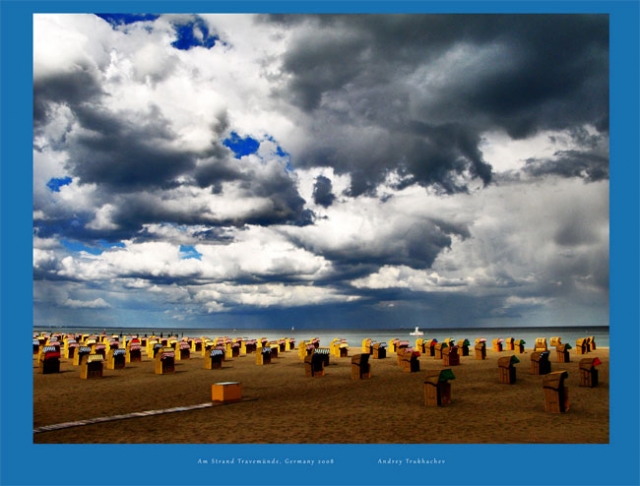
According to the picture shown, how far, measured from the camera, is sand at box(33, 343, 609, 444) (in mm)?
11008

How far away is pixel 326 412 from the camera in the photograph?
13.6 metres

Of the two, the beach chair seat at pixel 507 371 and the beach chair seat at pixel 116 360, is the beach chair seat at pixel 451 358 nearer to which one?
the beach chair seat at pixel 507 371

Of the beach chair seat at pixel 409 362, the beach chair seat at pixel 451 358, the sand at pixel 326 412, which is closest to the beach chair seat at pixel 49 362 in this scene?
the sand at pixel 326 412

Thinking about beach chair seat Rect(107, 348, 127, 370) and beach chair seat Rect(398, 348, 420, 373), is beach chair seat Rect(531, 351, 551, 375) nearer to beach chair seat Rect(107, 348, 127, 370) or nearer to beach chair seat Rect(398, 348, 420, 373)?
beach chair seat Rect(398, 348, 420, 373)

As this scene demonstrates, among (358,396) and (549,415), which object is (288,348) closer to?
(358,396)

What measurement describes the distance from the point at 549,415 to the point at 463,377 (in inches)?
315

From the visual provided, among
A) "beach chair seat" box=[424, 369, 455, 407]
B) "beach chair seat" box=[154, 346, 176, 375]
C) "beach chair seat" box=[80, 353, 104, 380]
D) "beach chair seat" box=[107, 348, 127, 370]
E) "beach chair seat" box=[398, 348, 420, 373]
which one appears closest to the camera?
"beach chair seat" box=[424, 369, 455, 407]

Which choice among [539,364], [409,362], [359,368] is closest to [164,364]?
[359,368]

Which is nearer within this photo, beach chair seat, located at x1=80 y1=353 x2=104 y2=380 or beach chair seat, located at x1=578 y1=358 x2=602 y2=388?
beach chair seat, located at x1=578 y1=358 x2=602 y2=388

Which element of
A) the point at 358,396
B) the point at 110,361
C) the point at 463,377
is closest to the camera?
the point at 358,396

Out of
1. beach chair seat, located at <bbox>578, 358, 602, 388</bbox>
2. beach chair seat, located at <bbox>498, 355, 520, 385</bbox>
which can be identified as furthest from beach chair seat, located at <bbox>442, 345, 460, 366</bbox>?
beach chair seat, located at <bbox>578, 358, 602, 388</bbox>

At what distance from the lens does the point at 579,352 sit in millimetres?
34594

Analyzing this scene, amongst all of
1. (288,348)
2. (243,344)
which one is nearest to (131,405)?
(243,344)

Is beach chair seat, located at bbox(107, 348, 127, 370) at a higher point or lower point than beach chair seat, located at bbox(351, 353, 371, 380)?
lower
